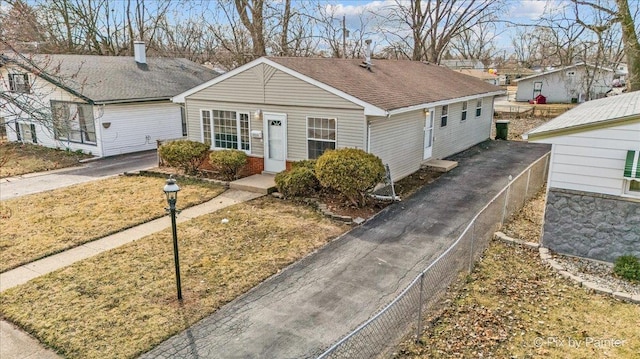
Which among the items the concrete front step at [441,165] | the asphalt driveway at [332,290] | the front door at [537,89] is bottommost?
the asphalt driveway at [332,290]

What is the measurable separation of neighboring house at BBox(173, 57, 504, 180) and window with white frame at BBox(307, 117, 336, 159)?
31mm

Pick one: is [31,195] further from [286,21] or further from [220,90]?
[286,21]

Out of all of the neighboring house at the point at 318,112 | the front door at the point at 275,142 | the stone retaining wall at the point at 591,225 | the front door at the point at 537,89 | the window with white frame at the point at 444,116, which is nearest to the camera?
the stone retaining wall at the point at 591,225

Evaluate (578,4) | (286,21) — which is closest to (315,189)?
(578,4)

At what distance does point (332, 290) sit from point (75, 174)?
13.7m

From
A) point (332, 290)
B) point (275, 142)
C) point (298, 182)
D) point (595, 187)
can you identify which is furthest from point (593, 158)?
point (275, 142)

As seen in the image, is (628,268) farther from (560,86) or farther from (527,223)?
(560,86)

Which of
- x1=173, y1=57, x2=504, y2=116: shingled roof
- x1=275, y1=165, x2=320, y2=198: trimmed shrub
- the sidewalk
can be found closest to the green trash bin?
x1=173, y1=57, x2=504, y2=116: shingled roof

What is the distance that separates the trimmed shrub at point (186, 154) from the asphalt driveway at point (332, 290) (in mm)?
7303

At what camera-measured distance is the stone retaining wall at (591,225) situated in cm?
782

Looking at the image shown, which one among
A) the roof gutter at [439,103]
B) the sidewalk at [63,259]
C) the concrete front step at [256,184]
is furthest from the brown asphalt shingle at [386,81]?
the sidewalk at [63,259]

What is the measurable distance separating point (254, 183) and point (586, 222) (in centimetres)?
915

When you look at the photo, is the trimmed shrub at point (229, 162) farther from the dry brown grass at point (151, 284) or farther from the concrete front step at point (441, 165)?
the concrete front step at point (441, 165)

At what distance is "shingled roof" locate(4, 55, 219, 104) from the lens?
1944 cm
